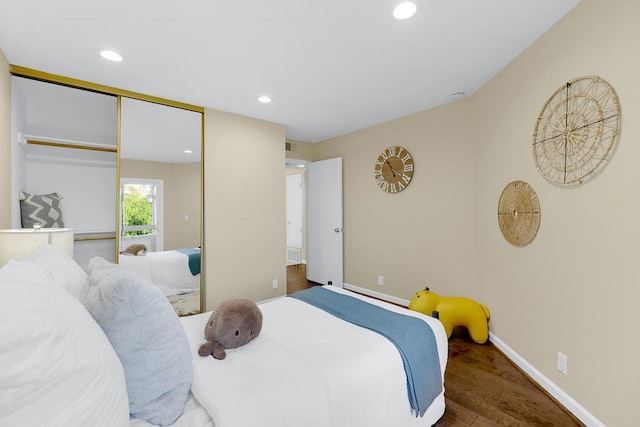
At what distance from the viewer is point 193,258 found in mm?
3268

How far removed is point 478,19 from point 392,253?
2.79 m

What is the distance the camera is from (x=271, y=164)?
3863 millimetres

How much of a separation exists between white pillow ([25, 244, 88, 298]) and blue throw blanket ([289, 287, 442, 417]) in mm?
1439

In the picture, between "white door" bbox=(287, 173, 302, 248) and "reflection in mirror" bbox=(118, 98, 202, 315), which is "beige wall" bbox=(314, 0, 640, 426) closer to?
"reflection in mirror" bbox=(118, 98, 202, 315)

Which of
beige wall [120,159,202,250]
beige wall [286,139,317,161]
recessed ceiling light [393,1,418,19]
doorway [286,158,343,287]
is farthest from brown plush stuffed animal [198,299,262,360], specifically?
beige wall [286,139,317,161]

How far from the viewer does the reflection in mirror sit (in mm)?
2918

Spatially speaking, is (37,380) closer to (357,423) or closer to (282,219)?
(357,423)

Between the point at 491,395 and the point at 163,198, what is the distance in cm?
349

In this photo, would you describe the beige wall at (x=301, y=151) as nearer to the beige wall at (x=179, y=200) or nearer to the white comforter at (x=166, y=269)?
the beige wall at (x=179, y=200)

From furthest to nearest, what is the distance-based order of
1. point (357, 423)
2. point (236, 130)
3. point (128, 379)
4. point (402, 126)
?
point (402, 126) → point (236, 130) → point (357, 423) → point (128, 379)

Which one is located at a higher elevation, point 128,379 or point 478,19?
point 478,19

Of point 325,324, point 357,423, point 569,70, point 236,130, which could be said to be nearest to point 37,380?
point 357,423

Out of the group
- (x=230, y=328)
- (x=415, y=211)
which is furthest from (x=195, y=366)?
(x=415, y=211)

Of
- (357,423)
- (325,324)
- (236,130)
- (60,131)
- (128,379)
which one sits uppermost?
(236,130)
